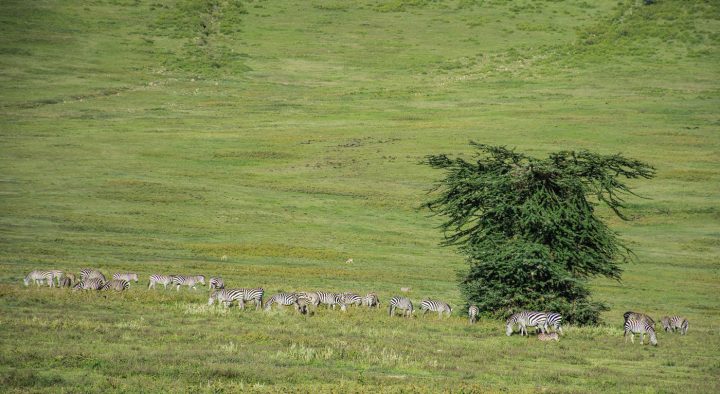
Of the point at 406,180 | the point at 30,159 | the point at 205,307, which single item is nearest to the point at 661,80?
the point at 406,180

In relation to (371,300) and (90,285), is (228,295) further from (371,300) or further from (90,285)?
(371,300)

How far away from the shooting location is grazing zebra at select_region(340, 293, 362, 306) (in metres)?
34.5

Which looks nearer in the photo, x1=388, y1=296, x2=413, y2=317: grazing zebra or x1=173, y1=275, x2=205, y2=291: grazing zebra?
x1=388, y1=296, x2=413, y2=317: grazing zebra

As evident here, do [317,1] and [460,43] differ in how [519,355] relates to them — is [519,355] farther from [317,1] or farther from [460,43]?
[317,1]

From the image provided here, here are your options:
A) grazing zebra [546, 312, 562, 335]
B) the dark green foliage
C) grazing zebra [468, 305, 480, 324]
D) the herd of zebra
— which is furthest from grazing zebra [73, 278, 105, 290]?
grazing zebra [546, 312, 562, 335]

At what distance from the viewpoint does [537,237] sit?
33.4 m

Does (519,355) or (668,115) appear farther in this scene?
(668,115)

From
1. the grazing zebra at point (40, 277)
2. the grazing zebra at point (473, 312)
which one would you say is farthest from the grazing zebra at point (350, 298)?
the grazing zebra at point (40, 277)

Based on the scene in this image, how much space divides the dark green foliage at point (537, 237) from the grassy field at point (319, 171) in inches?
99.3

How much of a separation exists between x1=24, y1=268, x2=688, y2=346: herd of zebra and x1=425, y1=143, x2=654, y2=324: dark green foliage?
1374 millimetres

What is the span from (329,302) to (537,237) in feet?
27.7

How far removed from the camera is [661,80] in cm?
13775

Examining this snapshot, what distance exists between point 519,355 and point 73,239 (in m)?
35.4

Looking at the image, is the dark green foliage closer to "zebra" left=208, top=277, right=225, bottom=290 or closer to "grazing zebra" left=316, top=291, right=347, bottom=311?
"grazing zebra" left=316, top=291, right=347, bottom=311
